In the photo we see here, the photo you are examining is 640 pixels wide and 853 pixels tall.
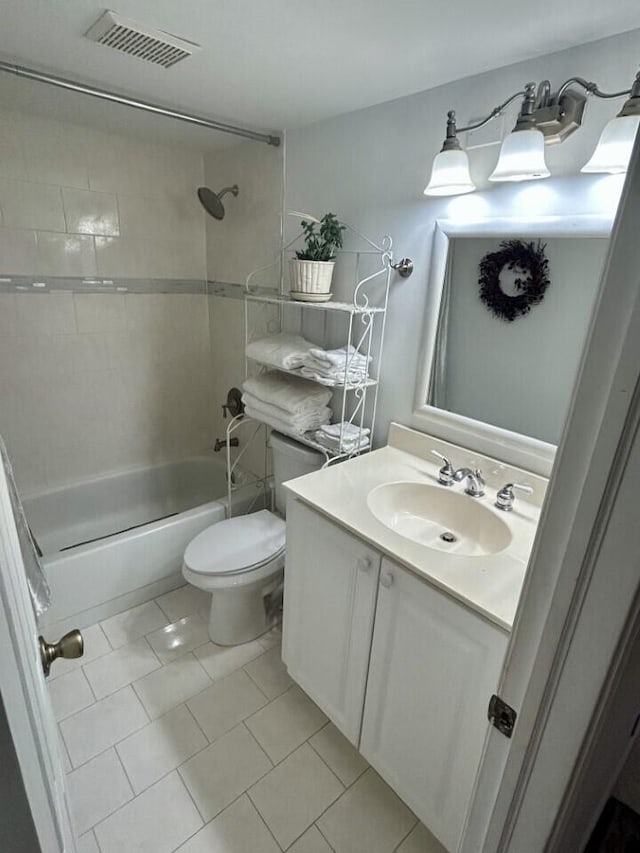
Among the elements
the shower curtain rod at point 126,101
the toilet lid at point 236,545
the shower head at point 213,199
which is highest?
the shower curtain rod at point 126,101

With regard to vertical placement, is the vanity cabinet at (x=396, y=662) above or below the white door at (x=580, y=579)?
below

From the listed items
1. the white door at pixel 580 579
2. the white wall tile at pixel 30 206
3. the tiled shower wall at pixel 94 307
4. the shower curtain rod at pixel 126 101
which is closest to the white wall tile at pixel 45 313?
the tiled shower wall at pixel 94 307

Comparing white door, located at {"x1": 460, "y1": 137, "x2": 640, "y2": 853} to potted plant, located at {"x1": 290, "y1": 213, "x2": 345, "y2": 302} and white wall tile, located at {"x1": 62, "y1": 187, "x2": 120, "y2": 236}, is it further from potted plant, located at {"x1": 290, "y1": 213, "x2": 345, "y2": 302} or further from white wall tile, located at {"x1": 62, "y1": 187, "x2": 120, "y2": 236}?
white wall tile, located at {"x1": 62, "y1": 187, "x2": 120, "y2": 236}

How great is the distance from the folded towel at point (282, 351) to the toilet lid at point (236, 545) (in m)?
0.72

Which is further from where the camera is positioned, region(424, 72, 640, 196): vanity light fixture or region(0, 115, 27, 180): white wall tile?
region(0, 115, 27, 180): white wall tile

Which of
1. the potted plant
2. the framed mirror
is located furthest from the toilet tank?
the potted plant

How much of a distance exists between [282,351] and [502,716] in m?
1.42

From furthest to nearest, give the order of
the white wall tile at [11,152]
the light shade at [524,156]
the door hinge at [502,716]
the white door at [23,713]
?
the white wall tile at [11,152], the light shade at [524,156], the door hinge at [502,716], the white door at [23,713]

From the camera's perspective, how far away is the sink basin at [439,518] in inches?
51.9

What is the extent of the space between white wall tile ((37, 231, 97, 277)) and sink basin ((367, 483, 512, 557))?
193cm

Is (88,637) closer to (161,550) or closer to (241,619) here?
(161,550)

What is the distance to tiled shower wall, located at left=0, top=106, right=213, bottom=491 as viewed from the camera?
2062 millimetres

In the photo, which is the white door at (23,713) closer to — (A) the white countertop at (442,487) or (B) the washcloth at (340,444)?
(A) the white countertop at (442,487)

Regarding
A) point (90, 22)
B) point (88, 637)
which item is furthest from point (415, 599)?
point (90, 22)
